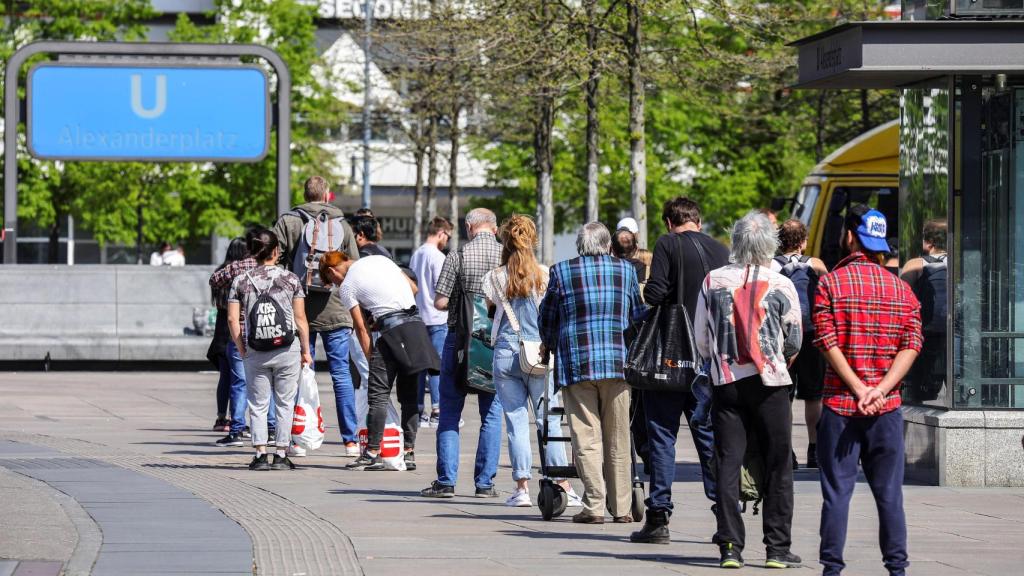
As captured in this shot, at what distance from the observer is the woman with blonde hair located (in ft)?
31.7

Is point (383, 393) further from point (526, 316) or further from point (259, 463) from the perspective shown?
point (526, 316)

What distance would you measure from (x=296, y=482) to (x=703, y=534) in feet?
10.8

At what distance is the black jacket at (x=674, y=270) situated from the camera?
8.80m

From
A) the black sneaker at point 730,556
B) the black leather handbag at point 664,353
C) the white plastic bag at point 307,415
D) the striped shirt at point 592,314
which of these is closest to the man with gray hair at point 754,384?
the black sneaker at point 730,556

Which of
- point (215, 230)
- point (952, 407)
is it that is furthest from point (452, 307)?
point (215, 230)


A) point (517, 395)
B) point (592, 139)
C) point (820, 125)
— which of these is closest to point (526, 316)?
point (517, 395)

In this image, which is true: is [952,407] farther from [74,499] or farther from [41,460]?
[41,460]

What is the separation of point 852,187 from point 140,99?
10064mm

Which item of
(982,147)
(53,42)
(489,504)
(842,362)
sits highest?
(53,42)

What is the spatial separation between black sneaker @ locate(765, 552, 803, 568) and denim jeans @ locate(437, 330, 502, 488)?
2.94 meters

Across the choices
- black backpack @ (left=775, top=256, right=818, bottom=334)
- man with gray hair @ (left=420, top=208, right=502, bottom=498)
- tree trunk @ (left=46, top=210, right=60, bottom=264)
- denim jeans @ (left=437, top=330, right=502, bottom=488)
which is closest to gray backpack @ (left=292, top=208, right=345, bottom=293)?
man with gray hair @ (left=420, top=208, right=502, bottom=498)

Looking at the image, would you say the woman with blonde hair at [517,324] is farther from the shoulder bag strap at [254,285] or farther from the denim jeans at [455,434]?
the shoulder bag strap at [254,285]

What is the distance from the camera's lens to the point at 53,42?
75.3 ft

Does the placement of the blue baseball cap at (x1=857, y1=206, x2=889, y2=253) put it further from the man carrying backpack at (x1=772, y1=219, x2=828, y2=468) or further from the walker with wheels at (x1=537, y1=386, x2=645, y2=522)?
the man carrying backpack at (x1=772, y1=219, x2=828, y2=468)
